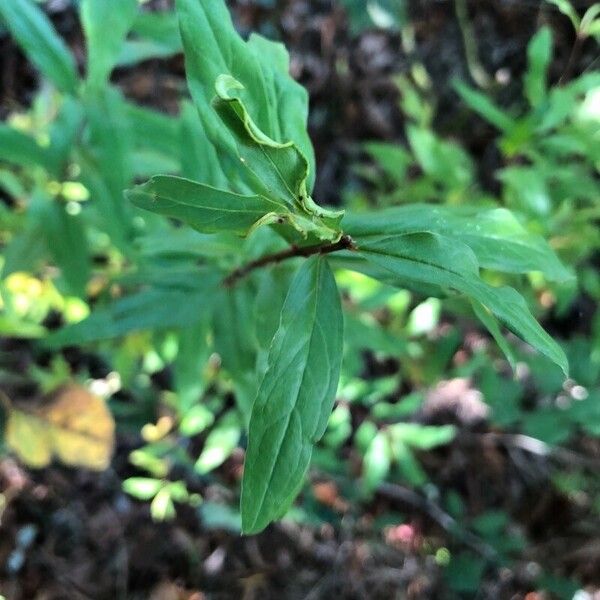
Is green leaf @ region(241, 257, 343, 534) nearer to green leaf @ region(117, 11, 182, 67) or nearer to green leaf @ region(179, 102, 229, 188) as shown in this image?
green leaf @ region(179, 102, 229, 188)

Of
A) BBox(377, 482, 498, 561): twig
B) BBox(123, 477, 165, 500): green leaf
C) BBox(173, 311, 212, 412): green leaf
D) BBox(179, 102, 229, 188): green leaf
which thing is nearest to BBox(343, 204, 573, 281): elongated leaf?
BBox(179, 102, 229, 188): green leaf

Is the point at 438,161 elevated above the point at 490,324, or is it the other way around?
the point at 490,324

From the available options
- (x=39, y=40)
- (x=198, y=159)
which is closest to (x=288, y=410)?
(x=198, y=159)

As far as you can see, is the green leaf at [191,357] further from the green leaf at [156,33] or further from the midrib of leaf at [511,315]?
the midrib of leaf at [511,315]

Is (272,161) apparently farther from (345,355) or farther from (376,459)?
(376,459)

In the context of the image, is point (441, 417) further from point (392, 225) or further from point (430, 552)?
point (392, 225)

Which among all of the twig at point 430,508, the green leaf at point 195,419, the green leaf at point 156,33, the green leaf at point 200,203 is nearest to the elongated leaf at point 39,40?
the green leaf at point 156,33

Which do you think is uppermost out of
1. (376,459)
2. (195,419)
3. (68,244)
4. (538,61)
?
(538,61)
